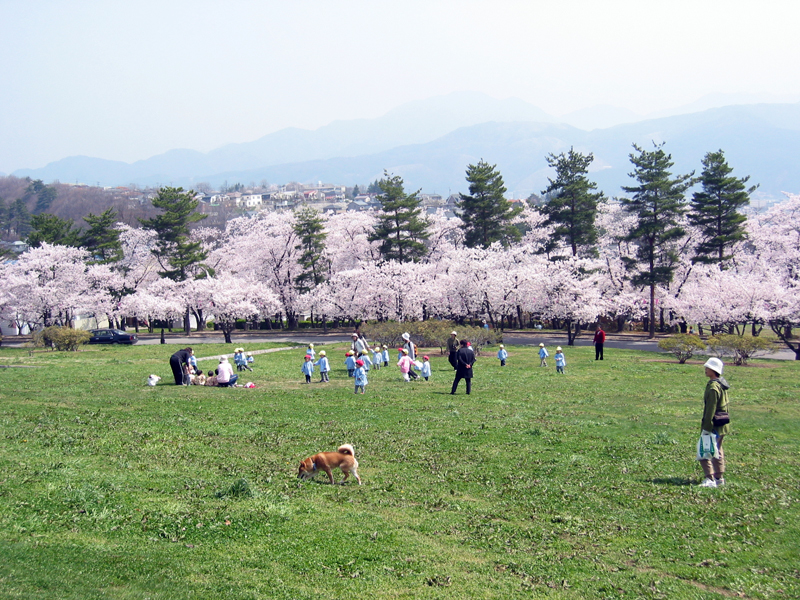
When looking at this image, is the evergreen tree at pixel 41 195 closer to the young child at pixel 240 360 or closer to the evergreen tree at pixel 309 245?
the evergreen tree at pixel 309 245

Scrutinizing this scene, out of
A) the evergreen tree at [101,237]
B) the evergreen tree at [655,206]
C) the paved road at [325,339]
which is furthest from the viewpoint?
the evergreen tree at [101,237]

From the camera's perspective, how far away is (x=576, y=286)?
2151 inches

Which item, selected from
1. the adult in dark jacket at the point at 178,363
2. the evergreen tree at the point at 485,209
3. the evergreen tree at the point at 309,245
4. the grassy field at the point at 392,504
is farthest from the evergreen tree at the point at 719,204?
the adult in dark jacket at the point at 178,363

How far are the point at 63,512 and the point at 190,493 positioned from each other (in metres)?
1.85

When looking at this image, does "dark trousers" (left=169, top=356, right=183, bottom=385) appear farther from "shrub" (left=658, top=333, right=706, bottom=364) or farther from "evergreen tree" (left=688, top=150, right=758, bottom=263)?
"evergreen tree" (left=688, top=150, right=758, bottom=263)

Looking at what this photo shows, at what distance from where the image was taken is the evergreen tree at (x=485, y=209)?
67000 mm

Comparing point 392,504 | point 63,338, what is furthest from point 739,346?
point 63,338

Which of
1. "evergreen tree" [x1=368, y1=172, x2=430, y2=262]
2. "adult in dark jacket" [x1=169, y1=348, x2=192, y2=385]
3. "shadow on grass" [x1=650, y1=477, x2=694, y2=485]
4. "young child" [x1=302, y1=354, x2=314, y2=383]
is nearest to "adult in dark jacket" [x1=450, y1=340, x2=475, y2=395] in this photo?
"young child" [x1=302, y1=354, x2=314, y2=383]

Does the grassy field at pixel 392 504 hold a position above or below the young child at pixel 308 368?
below

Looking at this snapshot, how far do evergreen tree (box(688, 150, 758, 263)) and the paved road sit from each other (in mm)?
10949

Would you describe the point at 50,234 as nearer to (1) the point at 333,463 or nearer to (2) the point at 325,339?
(2) the point at 325,339

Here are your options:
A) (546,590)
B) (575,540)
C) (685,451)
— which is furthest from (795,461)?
(546,590)

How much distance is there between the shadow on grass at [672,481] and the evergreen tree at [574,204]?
52.5m

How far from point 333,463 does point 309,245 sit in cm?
6144
